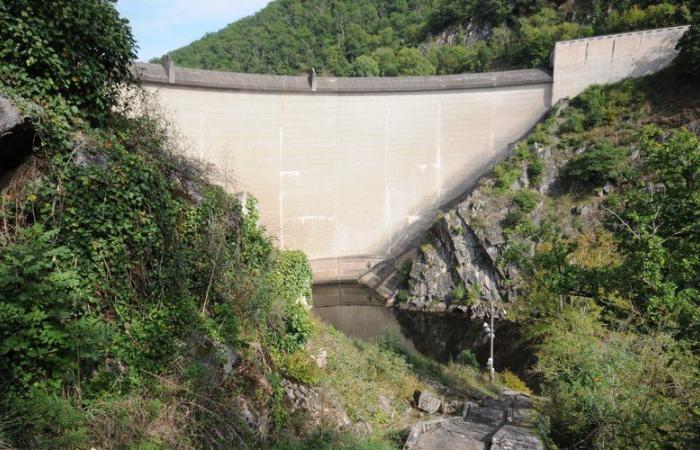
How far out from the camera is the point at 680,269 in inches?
230

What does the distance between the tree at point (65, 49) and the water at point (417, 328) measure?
1289cm

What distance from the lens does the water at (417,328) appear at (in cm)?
1689

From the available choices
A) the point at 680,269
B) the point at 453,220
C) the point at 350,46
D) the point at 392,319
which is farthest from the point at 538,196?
the point at 350,46

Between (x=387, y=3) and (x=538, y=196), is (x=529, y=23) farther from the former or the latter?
(x=387, y=3)

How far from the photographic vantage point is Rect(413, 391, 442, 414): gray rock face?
791 cm

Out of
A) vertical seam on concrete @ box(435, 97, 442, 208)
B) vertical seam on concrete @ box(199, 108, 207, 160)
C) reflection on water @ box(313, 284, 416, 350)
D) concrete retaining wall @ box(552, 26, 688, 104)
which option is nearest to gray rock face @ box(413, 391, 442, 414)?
reflection on water @ box(313, 284, 416, 350)

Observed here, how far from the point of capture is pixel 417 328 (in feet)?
63.3

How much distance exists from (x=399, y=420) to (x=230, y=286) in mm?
4172

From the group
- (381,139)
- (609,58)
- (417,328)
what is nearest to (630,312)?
(417,328)

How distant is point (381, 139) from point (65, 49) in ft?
63.4

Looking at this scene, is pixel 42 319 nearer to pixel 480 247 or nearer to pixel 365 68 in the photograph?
pixel 480 247

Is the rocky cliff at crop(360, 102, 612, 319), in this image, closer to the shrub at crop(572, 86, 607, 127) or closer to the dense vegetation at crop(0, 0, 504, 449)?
the shrub at crop(572, 86, 607, 127)

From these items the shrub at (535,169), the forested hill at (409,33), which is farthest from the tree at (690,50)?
the shrub at (535,169)

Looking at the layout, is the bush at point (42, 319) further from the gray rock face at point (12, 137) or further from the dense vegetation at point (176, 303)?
the gray rock face at point (12, 137)
